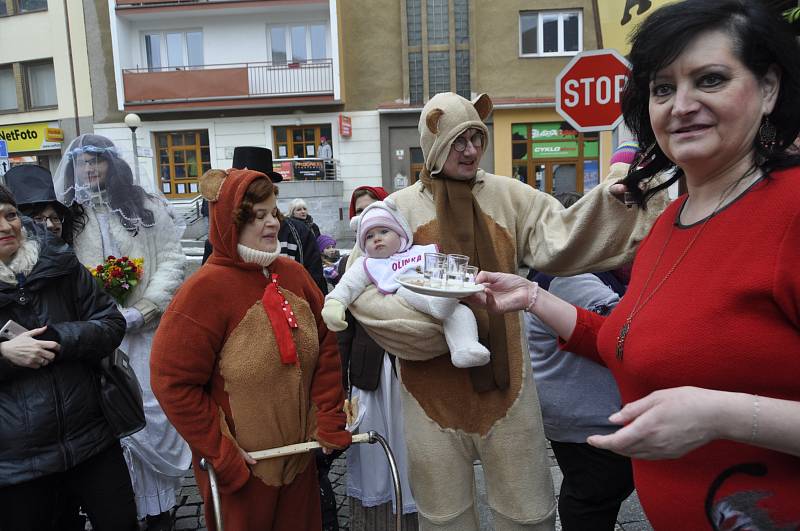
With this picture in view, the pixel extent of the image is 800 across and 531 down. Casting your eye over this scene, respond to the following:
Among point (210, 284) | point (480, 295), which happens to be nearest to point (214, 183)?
point (210, 284)

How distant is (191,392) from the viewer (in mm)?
2059

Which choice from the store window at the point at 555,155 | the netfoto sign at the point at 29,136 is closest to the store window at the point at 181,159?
the netfoto sign at the point at 29,136

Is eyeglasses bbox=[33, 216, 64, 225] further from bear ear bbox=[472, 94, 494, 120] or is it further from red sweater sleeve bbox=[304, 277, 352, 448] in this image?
bear ear bbox=[472, 94, 494, 120]

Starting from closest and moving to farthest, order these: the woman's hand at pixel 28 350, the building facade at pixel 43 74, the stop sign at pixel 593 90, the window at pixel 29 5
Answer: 1. the woman's hand at pixel 28 350
2. the stop sign at pixel 593 90
3. the building facade at pixel 43 74
4. the window at pixel 29 5

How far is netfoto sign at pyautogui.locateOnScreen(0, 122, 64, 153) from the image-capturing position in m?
19.7

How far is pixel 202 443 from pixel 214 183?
980 millimetres

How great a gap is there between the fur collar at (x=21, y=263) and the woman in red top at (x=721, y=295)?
7.55 ft

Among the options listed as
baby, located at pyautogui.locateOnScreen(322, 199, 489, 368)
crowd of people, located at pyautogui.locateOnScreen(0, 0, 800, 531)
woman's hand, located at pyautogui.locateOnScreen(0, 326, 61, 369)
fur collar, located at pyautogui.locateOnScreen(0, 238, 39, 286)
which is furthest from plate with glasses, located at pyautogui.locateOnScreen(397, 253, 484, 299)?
fur collar, located at pyautogui.locateOnScreen(0, 238, 39, 286)

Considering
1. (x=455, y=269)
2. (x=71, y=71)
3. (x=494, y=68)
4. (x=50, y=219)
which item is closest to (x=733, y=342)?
(x=455, y=269)

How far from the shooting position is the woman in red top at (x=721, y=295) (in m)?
1.03

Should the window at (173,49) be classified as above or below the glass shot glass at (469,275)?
above

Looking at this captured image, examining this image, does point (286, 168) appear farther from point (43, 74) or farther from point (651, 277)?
point (651, 277)

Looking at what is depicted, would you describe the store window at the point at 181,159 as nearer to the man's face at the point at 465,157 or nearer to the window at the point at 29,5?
the window at the point at 29,5

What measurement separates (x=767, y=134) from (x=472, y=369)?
1.29m
